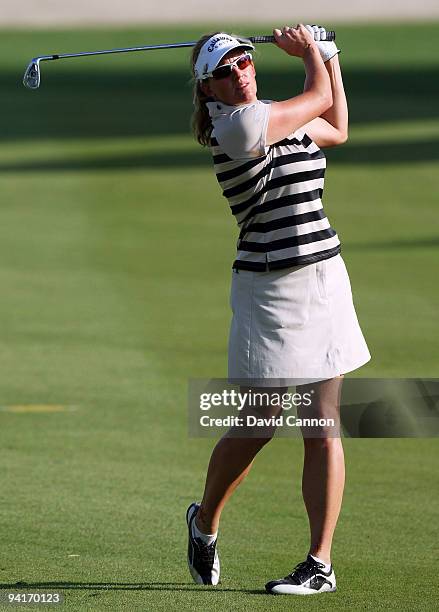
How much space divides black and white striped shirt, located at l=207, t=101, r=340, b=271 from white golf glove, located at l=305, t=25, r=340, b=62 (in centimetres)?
46

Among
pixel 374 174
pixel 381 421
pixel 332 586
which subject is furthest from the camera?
pixel 374 174

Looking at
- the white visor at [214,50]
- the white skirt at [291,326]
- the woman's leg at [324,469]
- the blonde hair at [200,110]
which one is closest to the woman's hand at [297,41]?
the white visor at [214,50]

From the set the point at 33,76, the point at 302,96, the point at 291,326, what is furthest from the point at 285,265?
the point at 33,76

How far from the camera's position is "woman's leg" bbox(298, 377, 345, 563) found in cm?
509

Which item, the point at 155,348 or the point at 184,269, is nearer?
the point at 155,348

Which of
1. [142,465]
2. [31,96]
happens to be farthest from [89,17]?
[142,465]

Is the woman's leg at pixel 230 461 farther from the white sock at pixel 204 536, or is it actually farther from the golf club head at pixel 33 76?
the golf club head at pixel 33 76

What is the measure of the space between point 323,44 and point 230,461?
1529mm

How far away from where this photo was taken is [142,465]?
23.2 feet

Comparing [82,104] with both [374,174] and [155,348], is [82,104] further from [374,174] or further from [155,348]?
[155,348]

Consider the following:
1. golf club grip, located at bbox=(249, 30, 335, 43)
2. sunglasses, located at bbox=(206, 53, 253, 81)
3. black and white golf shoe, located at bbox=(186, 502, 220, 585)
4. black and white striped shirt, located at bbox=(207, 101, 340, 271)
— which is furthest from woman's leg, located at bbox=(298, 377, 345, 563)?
golf club grip, located at bbox=(249, 30, 335, 43)

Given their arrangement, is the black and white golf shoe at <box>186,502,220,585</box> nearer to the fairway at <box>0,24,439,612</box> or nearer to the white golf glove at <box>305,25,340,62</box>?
the fairway at <box>0,24,439,612</box>

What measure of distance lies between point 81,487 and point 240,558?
4.13ft

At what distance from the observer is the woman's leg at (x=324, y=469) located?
16.7 feet
